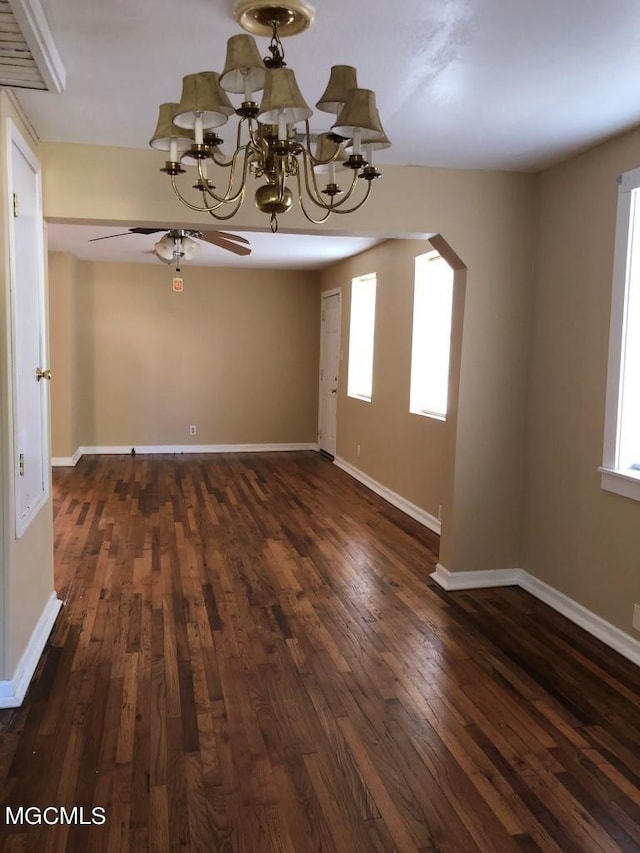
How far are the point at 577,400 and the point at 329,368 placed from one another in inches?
194

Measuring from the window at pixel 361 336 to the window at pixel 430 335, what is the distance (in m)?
1.32

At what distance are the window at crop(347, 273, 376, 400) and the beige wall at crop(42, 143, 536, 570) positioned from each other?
295 cm

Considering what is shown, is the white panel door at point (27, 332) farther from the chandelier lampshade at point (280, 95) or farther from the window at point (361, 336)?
the window at point (361, 336)

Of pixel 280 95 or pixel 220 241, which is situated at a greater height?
pixel 220 241

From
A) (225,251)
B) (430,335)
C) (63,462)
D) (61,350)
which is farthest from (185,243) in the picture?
(63,462)

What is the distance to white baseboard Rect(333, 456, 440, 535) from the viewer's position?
16.6ft

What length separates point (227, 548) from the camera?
4.49 meters

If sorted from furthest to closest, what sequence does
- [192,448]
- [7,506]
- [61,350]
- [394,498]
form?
[192,448], [61,350], [394,498], [7,506]

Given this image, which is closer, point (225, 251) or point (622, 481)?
point (622, 481)

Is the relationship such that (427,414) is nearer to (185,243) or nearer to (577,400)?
(577,400)

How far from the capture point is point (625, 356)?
9.96ft

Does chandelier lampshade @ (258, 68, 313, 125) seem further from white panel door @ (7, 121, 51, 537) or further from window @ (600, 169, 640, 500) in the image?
window @ (600, 169, 640, 500)

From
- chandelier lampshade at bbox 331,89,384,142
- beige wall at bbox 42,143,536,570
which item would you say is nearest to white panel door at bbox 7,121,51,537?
beige wall at bbox 42,143,536,570

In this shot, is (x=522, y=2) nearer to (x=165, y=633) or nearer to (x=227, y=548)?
(x=165, y=633)
